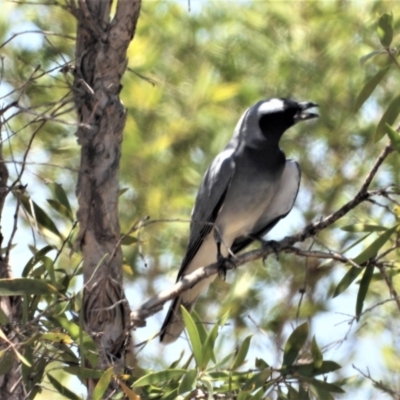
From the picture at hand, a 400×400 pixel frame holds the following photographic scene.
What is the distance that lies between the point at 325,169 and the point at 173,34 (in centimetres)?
97

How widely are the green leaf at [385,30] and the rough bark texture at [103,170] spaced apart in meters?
0.65

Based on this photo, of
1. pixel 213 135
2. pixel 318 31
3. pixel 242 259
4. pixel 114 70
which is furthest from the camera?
pixel 318 31

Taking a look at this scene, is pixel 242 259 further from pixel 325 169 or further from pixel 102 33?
pixel 325 169

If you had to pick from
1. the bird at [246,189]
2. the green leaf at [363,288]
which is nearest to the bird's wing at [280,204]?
the bird at [246,189]

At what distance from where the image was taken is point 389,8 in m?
4.36

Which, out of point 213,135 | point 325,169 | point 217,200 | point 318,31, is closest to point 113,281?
point 217,200

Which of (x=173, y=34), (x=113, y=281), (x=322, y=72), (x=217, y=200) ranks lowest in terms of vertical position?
(x=113, y=281)

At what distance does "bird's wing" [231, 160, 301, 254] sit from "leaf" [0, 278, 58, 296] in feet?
5.64

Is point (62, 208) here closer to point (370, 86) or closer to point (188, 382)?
point (188, 382)

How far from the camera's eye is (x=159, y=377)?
2160 mm

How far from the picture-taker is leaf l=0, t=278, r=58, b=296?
2115 mm

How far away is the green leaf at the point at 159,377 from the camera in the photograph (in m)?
2.12

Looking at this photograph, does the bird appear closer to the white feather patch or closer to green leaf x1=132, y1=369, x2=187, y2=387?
the white feather patch

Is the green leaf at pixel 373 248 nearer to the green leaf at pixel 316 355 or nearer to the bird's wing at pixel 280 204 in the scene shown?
the green leaf at pixel 316 355
